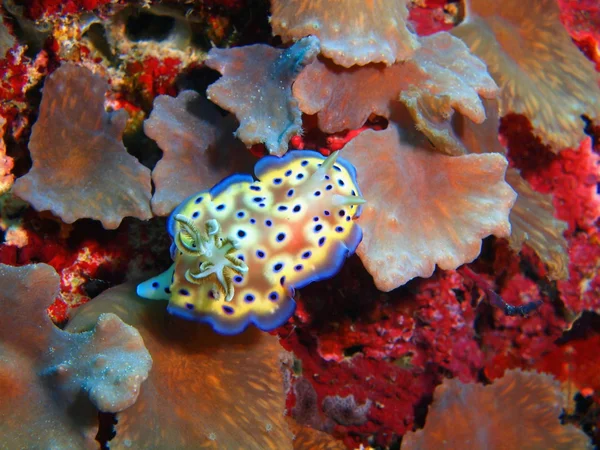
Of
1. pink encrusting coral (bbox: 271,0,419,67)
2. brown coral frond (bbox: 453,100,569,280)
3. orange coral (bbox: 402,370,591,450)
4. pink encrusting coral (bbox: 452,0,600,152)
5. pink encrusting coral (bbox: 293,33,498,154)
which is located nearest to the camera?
pink encrusting coral (bbox: 271,0,419,67)

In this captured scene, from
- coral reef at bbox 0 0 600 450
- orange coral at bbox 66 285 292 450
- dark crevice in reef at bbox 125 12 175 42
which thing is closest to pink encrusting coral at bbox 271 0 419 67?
coral reef at bbox 0 0 600 450

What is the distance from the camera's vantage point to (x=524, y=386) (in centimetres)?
399

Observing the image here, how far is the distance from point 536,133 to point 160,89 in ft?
8.96

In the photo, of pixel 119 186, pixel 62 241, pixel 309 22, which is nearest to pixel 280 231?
pixel 119 186

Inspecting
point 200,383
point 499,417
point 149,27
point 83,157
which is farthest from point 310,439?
point 149,27

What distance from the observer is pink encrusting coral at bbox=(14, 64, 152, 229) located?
8.75 feet

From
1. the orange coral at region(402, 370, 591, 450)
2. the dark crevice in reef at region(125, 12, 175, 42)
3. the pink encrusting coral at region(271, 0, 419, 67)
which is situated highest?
the pink encrusting coral at region(271, 0, 419, 67)

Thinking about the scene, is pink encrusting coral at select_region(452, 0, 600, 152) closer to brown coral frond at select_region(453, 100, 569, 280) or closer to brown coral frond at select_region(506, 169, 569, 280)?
brown coral frond at select_region(453, 100, 569, 280)

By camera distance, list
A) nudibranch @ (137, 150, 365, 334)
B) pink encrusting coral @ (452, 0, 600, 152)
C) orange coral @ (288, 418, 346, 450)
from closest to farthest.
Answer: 1. nudibranch @ (137, 150, 365, 334)
2. pink encrusting coral @ (452, 0, 600, 152)
3. orange coral @ (288, 418, 346, 450)

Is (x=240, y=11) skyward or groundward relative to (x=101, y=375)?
skyward

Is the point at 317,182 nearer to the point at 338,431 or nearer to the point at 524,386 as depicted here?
the point at 338,431

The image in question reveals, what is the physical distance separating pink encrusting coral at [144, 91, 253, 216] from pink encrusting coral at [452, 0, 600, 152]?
1989mm

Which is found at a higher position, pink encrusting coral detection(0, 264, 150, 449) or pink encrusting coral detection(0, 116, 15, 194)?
pink encrusting coral detection(0, 116, 15, 194)

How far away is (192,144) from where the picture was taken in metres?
2.92
